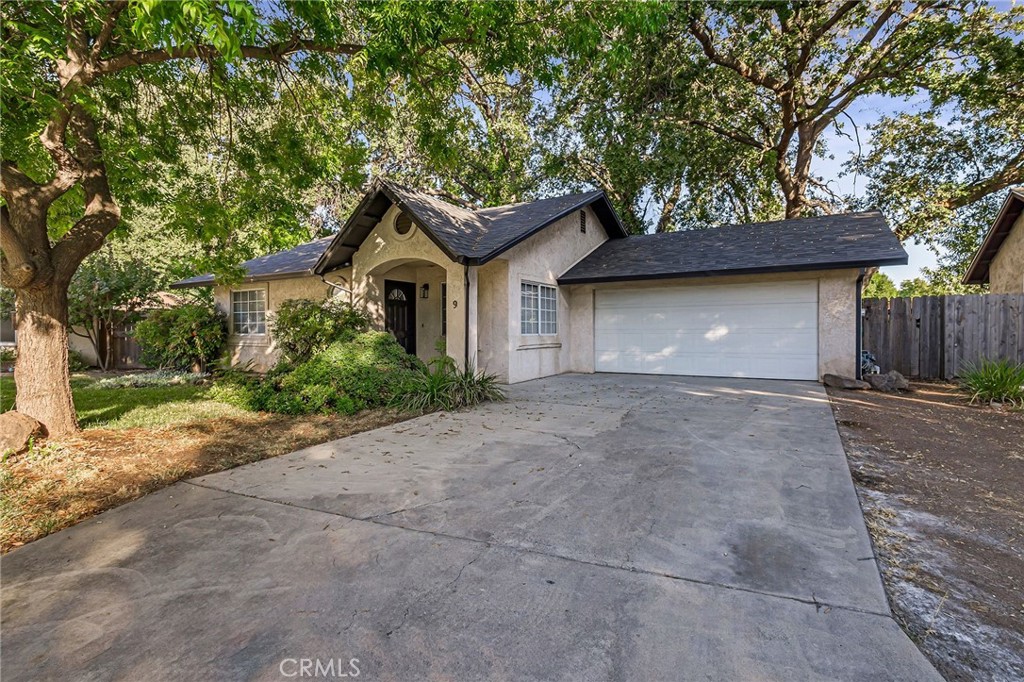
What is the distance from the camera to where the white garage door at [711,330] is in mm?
10500

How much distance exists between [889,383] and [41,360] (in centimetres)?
1339

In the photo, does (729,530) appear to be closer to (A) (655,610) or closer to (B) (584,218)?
(A) (655,610)

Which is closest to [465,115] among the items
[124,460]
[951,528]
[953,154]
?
[124,460]

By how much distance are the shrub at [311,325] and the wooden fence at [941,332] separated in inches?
481

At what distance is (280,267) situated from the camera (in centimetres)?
1362

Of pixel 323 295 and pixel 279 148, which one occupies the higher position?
pixel 279 148

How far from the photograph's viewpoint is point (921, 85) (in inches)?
560

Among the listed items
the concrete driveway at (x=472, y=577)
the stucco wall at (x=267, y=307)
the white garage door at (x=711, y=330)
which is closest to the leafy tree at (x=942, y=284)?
the white garage door at (x=711, y=330)

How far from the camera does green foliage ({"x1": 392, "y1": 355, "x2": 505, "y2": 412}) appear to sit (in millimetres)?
7785

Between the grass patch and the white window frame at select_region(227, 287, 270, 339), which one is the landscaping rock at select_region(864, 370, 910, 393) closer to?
the grass patch

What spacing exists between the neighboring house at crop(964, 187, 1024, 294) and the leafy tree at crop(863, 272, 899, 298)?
22794 millimetres

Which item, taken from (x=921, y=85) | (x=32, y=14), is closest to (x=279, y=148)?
(x=32, y=14)

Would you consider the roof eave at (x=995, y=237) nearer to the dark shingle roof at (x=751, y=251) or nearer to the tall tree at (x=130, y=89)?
the dark shingle roof at (x=751, y=251)

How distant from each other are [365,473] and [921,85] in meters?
18.8
